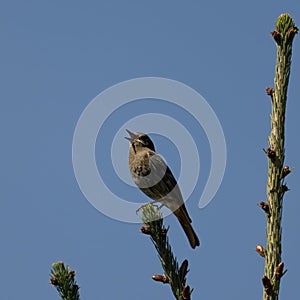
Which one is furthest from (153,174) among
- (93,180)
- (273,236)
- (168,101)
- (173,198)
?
(273,236)

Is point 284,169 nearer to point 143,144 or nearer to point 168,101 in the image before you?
point 168,101

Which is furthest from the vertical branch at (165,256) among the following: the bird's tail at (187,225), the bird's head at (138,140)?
the bird's head at (138,140)

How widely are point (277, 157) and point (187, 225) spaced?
5.20 m

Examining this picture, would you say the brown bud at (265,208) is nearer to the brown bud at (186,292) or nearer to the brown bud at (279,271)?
the brown bud at (279,271)

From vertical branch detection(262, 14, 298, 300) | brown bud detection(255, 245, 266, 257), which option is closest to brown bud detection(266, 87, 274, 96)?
vertical branch detection(262, 14, 298, 300)

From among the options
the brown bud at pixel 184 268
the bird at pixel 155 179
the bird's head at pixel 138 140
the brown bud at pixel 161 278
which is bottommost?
the brown bud at pixel 161 278

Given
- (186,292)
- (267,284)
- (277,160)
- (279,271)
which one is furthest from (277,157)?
(186,292)

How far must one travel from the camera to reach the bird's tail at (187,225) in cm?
885

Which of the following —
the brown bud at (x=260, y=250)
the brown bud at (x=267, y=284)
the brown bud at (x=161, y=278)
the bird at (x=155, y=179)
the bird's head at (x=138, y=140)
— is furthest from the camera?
the bird's head at (x=138, y=140)

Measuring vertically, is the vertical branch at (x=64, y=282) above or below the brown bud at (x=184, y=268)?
below

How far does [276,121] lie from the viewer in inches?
167

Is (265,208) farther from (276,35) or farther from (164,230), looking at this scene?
(276,35)

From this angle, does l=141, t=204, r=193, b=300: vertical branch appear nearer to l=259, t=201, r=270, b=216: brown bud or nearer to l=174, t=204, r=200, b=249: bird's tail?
l=259, t=201, r=270, b=216: brown bud

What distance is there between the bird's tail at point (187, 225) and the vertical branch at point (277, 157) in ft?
15.4
